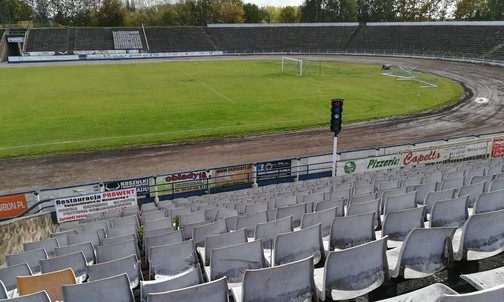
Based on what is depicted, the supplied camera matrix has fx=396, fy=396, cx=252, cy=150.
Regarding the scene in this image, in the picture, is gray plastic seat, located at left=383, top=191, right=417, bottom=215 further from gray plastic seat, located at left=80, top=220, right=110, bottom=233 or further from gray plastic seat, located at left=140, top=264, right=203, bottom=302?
gray plastic seat, located at left=80, top=220, right=110, bottom=233

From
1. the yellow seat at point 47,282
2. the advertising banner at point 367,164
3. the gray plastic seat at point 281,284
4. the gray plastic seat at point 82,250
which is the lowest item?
the advertising banner at point 367,164

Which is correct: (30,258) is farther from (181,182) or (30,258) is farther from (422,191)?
(181,182)

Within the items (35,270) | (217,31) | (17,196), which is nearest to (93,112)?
(17,196)

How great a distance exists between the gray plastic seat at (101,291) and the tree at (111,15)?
379 feet

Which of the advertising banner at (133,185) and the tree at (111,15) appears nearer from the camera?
the advertising banner at (133,185)

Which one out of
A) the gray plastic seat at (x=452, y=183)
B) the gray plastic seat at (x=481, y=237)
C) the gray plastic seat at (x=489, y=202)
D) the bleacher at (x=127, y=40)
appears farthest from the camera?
the bleacher at (x=127, y=40)

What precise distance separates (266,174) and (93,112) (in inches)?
836

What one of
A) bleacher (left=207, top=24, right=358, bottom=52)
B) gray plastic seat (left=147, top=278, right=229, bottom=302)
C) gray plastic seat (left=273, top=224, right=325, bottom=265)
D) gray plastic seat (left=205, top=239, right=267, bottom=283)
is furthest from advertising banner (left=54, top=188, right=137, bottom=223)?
bleacher (left=207, top=24, right=358, bottom=52)

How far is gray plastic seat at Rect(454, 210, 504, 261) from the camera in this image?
16.0 ft

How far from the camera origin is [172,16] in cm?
11550

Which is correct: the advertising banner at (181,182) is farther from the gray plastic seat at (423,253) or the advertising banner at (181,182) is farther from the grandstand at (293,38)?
the grandstand at (293,38)

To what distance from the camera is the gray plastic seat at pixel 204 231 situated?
24.1 ft

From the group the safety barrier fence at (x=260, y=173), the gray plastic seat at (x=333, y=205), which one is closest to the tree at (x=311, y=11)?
the safety barrier fence at (x=260, y=173)

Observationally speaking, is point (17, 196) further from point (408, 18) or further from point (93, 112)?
point (408, 18)
